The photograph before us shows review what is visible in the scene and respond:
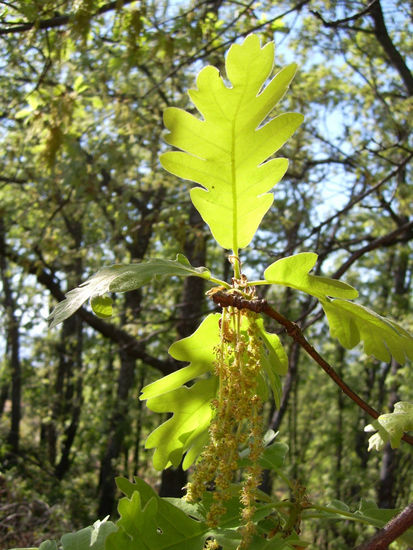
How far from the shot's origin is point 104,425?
994 cm

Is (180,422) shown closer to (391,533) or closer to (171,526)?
(171,526)

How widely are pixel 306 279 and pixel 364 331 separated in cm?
16

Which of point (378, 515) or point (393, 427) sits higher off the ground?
point (393, 427)

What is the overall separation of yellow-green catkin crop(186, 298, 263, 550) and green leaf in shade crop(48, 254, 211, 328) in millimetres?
156

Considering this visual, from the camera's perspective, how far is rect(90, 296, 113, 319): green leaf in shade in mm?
941

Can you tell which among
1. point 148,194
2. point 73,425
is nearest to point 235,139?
point 148,194

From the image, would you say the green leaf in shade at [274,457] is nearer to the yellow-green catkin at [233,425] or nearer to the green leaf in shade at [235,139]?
the yellow-green catkin at [233,425]

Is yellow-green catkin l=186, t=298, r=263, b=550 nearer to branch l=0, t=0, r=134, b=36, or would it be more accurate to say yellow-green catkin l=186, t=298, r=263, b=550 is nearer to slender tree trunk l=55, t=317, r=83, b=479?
branch l=0, t=0, r=134, b=36

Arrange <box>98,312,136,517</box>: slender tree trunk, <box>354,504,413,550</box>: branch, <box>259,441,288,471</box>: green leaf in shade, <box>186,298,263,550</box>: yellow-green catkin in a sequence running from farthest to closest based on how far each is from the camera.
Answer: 1. <box>98,312,136,517</box>: slender tree trunk
2. <box>259,441,288,471</box>: green leaf in shade
3. <box>186,298,263,550</box>: yellow-green catkin
4. <box>354,504,413,550</box>: branch

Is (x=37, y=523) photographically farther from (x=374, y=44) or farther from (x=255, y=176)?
(x=374, y=44)

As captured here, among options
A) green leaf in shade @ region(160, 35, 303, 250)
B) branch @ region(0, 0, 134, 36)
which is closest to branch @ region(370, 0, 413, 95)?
branch @ region(0, 0, 134, 36)

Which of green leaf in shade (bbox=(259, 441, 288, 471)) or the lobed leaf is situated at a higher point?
the lobed leaf

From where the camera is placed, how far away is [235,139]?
3.47 feet

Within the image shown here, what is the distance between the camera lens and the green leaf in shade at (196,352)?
112 centimetres
